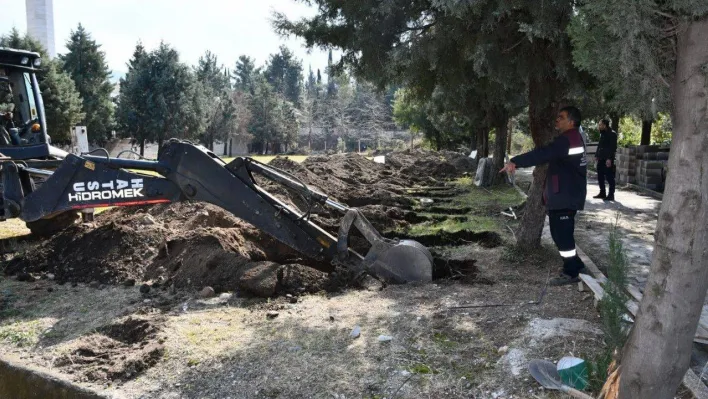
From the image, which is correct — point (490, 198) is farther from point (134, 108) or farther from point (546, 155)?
point (134, 108)

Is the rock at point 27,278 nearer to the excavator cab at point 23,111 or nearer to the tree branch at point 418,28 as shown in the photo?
the excavator cab at point 23,111

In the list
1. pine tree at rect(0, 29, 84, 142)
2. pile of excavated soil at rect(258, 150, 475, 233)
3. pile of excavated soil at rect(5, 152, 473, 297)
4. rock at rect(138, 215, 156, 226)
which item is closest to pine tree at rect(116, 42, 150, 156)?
pine tree at rect(0, 29, 84, 142)

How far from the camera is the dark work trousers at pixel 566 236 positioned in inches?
235

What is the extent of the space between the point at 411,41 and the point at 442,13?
0.45 meters

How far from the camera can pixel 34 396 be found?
420 centimetres

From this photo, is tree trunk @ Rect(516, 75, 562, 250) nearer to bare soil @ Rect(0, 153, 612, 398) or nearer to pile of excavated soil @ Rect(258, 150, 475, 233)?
bare soil @ Rect(0, 153, 612, 398)

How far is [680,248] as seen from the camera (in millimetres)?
2525

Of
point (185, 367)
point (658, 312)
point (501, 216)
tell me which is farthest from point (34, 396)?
point (501, 216)

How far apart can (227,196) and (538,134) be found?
4.06 meters

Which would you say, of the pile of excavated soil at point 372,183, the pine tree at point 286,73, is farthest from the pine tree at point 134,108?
the pine tree at point 286,73

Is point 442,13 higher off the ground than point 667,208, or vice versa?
point 442,13

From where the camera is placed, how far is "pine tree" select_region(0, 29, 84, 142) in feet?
101

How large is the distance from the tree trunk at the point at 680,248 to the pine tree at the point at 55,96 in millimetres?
32688

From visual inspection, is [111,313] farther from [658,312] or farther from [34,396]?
[658,312]
